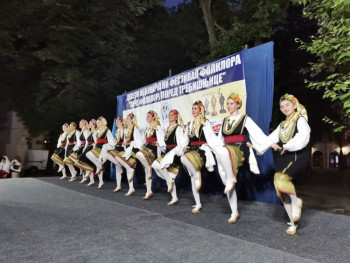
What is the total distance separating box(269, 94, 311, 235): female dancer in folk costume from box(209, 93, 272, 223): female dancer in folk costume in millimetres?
279

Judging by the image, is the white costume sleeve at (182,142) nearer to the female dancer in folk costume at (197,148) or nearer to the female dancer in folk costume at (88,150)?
the female dancer in folk costume at (197,148)

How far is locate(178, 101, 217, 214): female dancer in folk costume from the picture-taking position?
519 centimetres

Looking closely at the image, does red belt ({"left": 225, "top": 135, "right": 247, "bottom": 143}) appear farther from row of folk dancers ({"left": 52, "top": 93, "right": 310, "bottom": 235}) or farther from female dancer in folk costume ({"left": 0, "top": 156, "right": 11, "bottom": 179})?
female dancer in folk costume ({"left": 0, "top": 156, "right": 11, "bottom": 179})

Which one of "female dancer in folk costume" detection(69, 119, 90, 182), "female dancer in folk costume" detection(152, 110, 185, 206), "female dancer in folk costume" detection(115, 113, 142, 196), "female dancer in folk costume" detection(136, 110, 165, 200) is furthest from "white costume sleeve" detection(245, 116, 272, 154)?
"female dancer in folk costume" detection(69, 119, 90, 182)

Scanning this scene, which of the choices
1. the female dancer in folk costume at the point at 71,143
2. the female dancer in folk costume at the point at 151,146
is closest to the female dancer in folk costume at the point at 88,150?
the female dancer in folk costume at the point at 71,143

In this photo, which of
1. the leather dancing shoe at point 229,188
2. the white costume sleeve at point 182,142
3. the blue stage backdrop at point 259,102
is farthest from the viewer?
the blue stage backdrop at point 259,102

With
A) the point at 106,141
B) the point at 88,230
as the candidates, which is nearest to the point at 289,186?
the point at 88,230

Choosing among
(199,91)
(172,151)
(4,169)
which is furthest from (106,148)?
(4,169)

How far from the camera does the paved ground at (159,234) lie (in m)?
3.21

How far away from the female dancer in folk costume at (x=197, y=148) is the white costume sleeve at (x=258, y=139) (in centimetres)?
67

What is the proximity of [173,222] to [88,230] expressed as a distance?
118cm

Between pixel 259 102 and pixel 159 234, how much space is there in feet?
11.0

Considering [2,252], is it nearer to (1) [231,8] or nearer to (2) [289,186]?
(2) [289,186]

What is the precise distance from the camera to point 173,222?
459 cm
